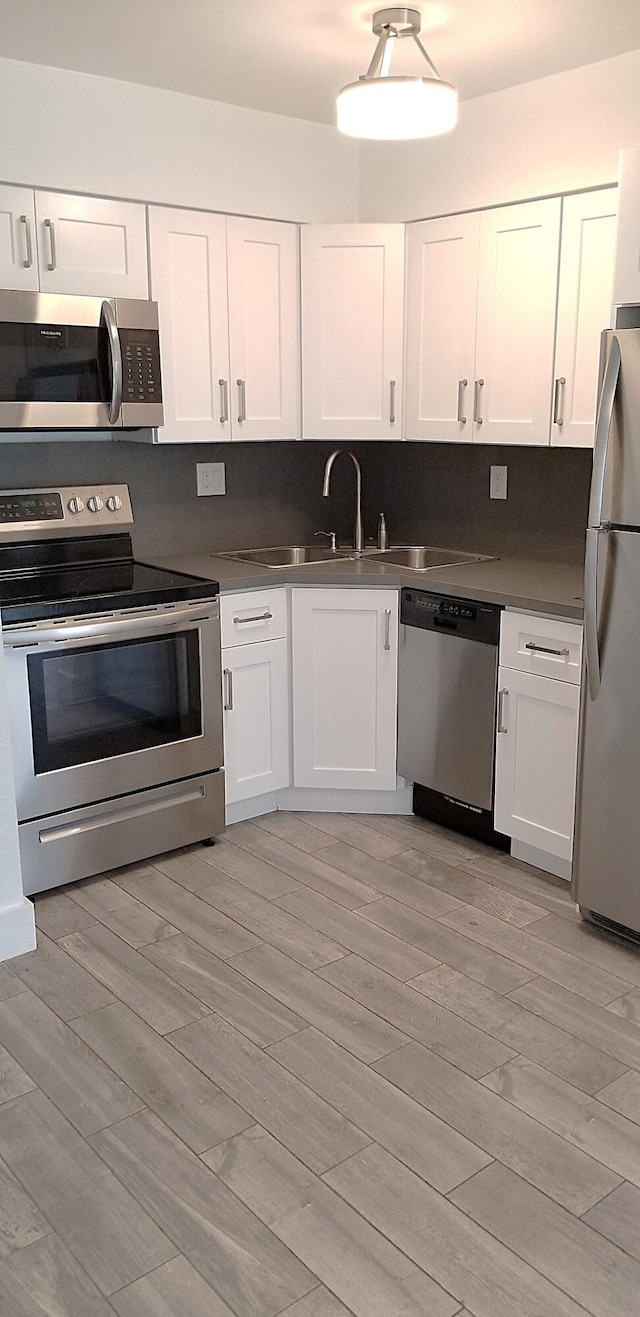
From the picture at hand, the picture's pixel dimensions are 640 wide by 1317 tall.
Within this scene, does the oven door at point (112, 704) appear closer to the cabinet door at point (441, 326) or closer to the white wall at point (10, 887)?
the white wall at point (10, 887)

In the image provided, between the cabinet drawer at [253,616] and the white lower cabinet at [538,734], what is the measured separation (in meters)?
0.80

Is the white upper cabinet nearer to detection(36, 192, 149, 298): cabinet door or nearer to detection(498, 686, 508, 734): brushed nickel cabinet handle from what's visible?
detection(498, 686, 508, 734): brushed nickel cabinet handle

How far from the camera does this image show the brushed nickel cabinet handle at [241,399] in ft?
12.1

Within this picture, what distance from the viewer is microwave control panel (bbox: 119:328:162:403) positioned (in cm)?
330

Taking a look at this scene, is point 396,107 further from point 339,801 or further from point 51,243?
point 339,801

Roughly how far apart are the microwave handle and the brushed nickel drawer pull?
77 cm

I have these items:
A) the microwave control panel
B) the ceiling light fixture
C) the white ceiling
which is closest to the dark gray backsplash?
the microwave control panel

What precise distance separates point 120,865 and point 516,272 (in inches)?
89.1

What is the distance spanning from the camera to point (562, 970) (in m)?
2.72

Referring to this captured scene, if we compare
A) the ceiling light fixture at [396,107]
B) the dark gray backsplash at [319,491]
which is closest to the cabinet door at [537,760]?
the dark gray backsplash at [319,491]

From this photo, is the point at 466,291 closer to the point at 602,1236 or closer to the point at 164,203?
the point at 164,203

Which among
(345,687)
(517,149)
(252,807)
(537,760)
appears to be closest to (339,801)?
(252,807)

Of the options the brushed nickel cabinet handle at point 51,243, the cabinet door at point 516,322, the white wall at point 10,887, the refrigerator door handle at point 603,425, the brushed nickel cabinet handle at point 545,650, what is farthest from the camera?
the cabinet door at point 516,322

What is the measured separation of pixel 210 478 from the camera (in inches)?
158
